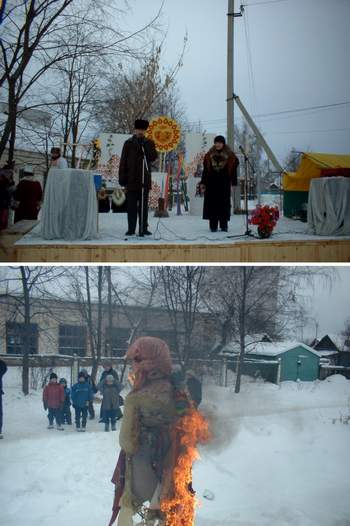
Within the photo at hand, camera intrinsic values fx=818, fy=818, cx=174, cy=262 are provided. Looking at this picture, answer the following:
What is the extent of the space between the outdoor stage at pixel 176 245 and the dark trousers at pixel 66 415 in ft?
2.76

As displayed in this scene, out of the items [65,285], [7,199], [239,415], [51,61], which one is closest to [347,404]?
[239,415]

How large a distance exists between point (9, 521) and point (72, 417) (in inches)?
26.5

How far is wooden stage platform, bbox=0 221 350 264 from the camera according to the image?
4730 mm

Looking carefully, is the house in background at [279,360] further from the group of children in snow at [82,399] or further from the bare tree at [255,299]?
the group of children in snow at [82,399]

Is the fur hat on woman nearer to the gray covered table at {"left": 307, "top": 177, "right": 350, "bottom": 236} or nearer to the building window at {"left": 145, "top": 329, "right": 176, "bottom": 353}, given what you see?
the building window at {"left": 145, "top": 329, "right": 176, "bottom": 353}

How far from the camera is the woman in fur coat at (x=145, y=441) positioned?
459 cm

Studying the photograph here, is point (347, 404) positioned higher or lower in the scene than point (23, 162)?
lower

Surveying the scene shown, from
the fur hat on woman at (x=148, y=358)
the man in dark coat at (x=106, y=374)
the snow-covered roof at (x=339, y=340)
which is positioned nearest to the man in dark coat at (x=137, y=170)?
the fur hat on woman at (x=148, y=358)

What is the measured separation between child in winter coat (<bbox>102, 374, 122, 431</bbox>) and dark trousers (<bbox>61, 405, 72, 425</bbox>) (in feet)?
0.62

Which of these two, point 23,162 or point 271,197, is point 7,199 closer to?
point 23,162

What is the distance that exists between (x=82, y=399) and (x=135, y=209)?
1.17 meters

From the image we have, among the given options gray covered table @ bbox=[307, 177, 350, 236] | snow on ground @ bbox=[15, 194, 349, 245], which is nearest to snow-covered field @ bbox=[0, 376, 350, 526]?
snow on ground @ bbox=[15, 194, 349, 245]

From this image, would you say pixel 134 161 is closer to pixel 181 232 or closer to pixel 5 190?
pixel 181 232

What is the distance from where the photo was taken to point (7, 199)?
4.87 m
